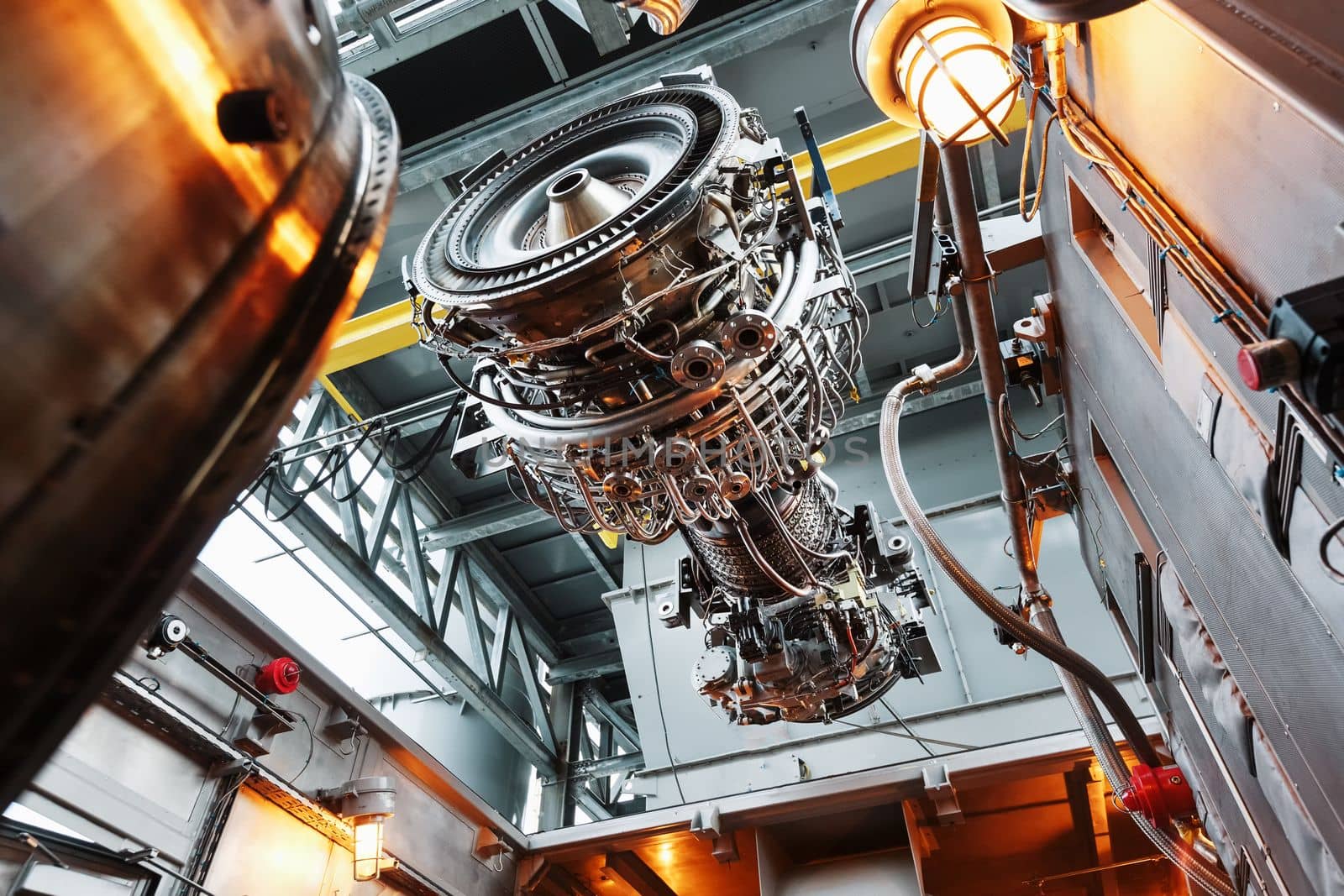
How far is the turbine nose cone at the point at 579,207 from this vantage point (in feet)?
11.3

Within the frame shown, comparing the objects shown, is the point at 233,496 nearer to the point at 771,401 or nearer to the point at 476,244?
the point at 771,401

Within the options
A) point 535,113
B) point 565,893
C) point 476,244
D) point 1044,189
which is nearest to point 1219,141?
point 1044,189

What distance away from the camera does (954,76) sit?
1942mm

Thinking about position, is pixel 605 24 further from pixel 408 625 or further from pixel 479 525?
pixel 408 625

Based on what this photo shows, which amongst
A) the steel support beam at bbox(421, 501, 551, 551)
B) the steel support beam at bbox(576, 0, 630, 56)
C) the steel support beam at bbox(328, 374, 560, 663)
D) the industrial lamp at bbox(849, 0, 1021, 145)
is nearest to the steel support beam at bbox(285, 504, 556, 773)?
the steel support beam at bbox(328, 374, 560, 663)

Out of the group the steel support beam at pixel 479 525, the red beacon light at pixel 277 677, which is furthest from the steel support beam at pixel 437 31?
the steel support beam at pixel 479 525

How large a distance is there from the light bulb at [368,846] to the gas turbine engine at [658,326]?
1.86 meters

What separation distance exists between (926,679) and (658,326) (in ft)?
15.6

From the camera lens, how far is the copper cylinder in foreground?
0.61 m

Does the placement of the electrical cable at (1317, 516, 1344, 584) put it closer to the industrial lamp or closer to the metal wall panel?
the metal wall panel

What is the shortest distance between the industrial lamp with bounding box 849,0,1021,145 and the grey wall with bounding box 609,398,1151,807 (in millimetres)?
4945

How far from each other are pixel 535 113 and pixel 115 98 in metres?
5.50

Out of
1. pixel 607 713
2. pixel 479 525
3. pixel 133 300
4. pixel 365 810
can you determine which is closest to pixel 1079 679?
pixel 133 300

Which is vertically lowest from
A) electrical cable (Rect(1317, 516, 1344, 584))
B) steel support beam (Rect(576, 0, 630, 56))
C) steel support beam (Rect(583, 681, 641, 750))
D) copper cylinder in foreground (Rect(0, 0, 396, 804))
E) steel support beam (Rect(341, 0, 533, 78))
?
copper cylinder in foreground (Rect(0, 0, 396, 804))
